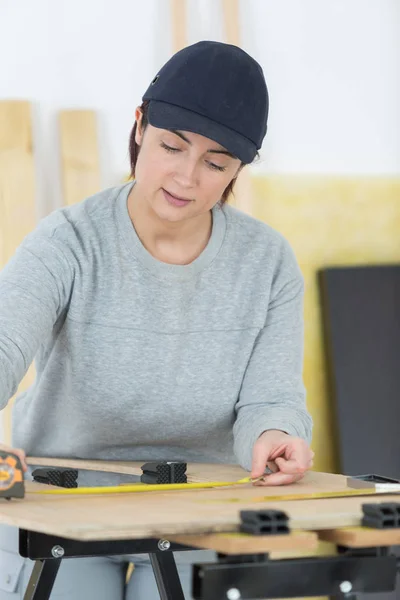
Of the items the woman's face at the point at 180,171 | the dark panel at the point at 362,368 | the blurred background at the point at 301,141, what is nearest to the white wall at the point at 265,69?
the blurred background at the point at 301,141

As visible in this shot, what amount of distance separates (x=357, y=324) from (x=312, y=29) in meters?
1.13

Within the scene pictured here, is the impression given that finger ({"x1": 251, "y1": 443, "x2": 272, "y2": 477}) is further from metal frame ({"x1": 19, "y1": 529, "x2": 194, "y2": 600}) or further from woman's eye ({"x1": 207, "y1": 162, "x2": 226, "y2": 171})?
woman's eye ({"x1": 207, "y1": 162, "x2": 226, "y2": 171})

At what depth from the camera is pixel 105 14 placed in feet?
11.6

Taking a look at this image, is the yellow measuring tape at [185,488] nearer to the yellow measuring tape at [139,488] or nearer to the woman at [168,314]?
the yellow measuring tape at [139,488]

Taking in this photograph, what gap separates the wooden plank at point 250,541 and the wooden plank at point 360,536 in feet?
0.16

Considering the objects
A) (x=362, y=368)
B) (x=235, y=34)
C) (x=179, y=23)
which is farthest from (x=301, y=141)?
(x=362, y=368)

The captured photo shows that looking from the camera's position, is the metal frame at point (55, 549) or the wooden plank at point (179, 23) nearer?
the metal frame at point (55, 549)

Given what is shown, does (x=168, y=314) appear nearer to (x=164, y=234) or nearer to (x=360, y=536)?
(x=164, y=234)

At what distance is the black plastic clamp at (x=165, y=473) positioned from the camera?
67.9 inches

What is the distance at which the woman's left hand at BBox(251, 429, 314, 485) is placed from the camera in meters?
1.74

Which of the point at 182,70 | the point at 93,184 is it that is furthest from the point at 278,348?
the point at 93,184

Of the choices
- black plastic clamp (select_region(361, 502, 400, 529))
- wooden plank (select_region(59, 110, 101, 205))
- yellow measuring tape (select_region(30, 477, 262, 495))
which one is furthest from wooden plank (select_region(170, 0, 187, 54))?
black plastic clamp (select_region(361, 502, 400, 529))

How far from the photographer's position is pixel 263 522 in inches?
49.3

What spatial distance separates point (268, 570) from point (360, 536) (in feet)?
0.43
